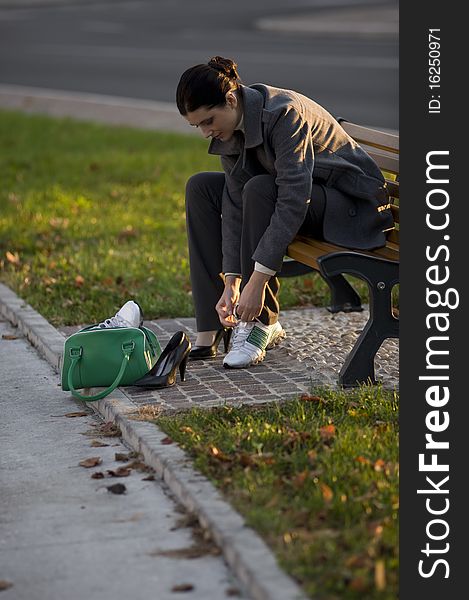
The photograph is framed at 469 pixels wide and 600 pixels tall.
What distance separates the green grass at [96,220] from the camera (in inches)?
293

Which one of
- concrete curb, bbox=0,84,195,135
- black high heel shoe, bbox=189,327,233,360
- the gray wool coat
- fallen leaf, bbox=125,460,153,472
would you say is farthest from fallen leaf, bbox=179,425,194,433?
concrete curb, bbox=0,84,195,135

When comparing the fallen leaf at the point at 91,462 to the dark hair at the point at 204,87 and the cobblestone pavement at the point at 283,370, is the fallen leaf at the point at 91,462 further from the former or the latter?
the dark hair at the point at 204,87

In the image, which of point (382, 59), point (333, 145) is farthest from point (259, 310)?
point (382, 59)

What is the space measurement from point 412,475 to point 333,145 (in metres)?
2.16

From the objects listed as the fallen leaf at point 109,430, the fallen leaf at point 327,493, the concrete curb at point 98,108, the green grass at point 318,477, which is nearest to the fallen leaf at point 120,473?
the green grass at point 318,477

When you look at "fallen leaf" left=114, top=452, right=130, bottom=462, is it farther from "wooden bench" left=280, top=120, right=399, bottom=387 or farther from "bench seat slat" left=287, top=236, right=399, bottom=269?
"bench seat slat" left=287, top=236, right=399, bottom=269

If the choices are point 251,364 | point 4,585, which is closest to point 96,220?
point 251,364

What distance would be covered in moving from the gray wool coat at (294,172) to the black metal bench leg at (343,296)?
80 cm

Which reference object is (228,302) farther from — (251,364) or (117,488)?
(117,488)

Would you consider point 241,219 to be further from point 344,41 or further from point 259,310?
point 344,41

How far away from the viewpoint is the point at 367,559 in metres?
3.59

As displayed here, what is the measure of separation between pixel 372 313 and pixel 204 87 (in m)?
1.21

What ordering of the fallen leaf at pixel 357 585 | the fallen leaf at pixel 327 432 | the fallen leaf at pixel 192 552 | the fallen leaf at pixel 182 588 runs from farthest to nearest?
the fallen leaf at pixel 327 432, the fallen leaf at pixel 192 552, the fallen leaf at pixel 182 588, the fallen leaf at pixel 357 585

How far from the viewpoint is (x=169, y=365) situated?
5.61 metres
